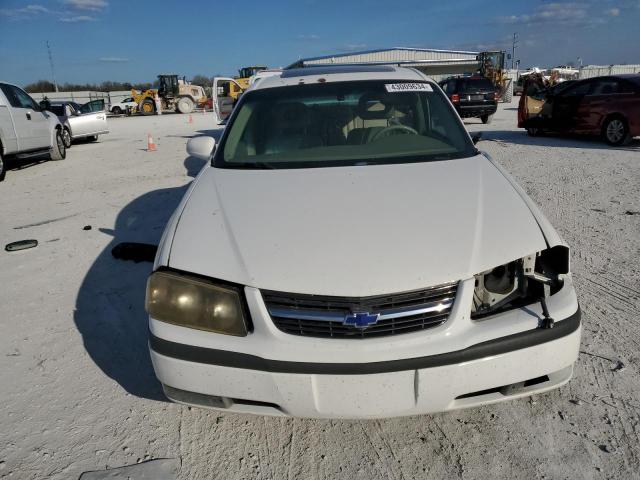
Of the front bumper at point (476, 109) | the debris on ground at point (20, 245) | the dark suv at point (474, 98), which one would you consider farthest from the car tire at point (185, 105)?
the debris on ground at point (20, 245)

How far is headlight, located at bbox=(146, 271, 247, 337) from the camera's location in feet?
5.97

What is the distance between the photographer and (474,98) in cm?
1588

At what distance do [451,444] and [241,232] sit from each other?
Answer: 4.33ft

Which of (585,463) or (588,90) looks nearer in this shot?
(585,463)

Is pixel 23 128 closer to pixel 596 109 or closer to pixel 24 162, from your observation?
pixel 24 162

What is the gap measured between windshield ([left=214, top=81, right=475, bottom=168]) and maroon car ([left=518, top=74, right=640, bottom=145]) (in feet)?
27.2

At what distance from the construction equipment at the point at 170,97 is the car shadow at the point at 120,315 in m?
32.9

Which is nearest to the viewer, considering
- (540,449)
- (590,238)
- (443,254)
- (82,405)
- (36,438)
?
(443,254)

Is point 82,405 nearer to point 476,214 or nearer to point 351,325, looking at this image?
point 351,325

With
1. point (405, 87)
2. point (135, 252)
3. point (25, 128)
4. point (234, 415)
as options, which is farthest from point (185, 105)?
point (234, 415)

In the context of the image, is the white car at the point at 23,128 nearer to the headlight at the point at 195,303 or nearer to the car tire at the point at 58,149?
the car tire at the point at 58,149

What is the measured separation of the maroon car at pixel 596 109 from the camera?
941 centimetres

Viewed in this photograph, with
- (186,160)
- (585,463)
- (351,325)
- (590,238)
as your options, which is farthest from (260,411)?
(186,160)

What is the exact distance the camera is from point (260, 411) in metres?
1.84
